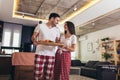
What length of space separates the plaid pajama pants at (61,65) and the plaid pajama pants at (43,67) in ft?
0.46

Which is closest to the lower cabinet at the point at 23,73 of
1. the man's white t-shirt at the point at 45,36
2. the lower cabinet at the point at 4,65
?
the lower cabinet at the point at 4,65

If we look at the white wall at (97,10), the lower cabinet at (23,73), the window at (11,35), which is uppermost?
the white wall at (97,10)

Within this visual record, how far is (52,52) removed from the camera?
1515 millimetres

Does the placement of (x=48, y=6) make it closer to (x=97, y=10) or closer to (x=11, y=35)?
(x=97, y=10)

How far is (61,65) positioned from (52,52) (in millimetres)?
212

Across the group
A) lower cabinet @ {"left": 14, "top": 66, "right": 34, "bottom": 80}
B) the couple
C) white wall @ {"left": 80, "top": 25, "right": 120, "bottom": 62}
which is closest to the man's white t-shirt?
the couple

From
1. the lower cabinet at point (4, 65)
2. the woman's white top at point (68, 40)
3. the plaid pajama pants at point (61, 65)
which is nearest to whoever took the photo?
the plaid pajama pants at point (61, 65)

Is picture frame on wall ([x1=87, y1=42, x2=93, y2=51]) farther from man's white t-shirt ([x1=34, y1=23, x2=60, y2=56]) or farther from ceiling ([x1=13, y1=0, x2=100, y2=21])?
man's white t-shirt ([x1=34, y1=23, x2=60, y2=56])

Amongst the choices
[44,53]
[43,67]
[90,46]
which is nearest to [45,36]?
[44,53]

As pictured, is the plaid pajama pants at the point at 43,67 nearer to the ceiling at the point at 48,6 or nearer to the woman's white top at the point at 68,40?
the woman's white top at the point at 68,40

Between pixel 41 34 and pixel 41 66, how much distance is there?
367mm

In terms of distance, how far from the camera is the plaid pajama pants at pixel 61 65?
5.22 ft

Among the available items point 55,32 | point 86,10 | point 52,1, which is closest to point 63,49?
point 55,32

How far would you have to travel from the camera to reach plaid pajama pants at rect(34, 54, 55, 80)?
4.69 feet
